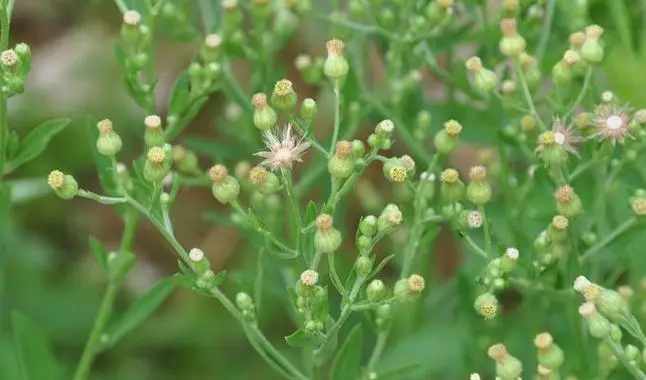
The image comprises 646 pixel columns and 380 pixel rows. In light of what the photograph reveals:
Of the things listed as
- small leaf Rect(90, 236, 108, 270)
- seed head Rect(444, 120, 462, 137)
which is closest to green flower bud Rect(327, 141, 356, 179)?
seed head Rect(444, 120, 462, 137)

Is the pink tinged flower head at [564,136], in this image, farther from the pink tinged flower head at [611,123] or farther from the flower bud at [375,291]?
the flower bud at [375,291]

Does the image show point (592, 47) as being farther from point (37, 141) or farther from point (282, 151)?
point (37, 141)

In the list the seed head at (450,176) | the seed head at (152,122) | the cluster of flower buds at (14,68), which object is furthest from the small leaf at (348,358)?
the cluster of flower buds at (14,68)

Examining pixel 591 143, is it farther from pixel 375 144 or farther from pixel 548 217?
pixel 375 144

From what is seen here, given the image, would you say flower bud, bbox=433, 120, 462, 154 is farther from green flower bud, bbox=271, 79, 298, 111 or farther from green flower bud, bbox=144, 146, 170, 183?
green flower bud, bbox=144, 146, 170, 183

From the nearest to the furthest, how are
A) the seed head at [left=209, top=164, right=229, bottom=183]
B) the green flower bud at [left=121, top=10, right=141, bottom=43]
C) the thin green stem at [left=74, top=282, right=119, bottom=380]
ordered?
1. the seed head at [left=209, top=164, right=229, bottom=183]
2. the green flower bud at [left=121, top=10, right=141, bottom=43]
3. the thin green stem at [left=74, top=282, right=119, bottom=380]
